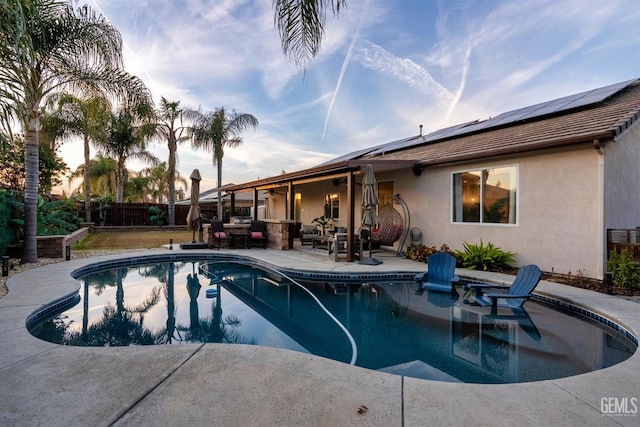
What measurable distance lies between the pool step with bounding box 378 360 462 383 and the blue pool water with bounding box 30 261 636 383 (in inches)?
0.5

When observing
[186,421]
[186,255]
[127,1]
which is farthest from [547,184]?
[127,1]

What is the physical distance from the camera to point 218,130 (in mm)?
20984

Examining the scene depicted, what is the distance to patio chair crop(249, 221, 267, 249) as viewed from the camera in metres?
13.2

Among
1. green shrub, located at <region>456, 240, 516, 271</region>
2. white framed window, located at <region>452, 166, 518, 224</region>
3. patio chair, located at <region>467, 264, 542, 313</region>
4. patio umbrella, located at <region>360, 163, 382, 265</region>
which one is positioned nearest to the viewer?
patio chair, located at <region>467, 264, 542, 313</region>

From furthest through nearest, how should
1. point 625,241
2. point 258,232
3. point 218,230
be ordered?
point 258,232
point 218,230
point 625,241

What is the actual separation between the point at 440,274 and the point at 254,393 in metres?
5.61

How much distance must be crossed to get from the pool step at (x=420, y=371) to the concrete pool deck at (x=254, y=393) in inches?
30.2

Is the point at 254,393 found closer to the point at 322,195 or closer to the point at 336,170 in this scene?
the point at 336,170

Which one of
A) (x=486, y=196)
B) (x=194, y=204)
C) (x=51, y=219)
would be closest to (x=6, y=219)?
(x=51, y=219)

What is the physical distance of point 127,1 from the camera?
8.87 metres

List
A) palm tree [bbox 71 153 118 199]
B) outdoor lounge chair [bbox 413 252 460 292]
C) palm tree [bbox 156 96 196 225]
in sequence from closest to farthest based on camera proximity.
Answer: outdoor lounge chair [bbox 413 252 460 292] → palm tree [bbox 156 96 196 225] → palm tree [bbox 71 153 118 199]

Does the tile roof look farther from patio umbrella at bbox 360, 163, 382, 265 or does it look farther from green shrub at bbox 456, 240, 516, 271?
green shrub at bbox 456, 240, 516, 271

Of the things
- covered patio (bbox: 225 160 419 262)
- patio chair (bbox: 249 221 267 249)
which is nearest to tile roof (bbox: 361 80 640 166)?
covered patio (bbox: 225 160 419 262)

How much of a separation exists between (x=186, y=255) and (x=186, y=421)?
10213 millimetres
